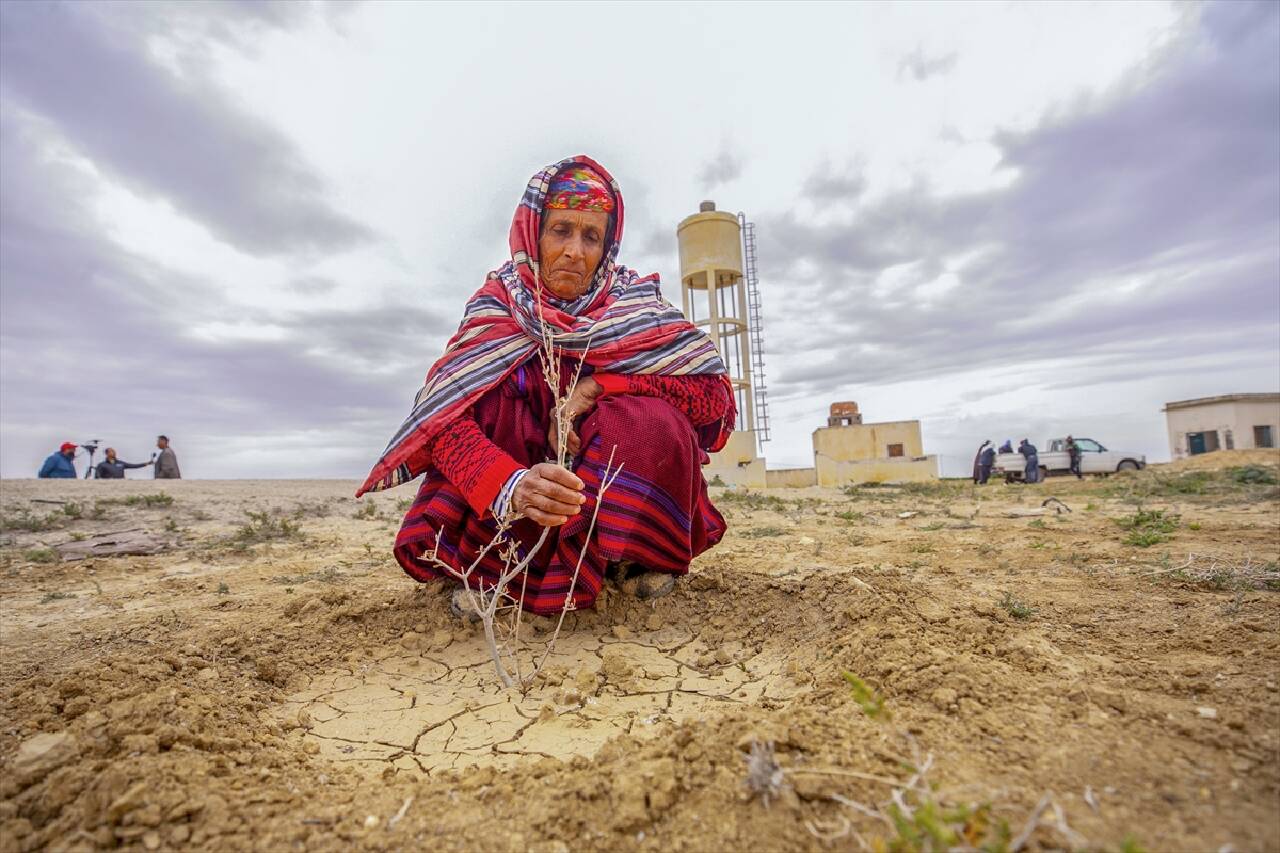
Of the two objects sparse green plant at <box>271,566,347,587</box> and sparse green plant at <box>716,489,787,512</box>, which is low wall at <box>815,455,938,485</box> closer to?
sparse green plant at <box>716,489,787,512</box>

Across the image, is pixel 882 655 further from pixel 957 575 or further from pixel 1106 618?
pixel 957 575

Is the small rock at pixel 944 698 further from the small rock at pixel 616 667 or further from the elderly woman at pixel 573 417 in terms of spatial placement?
the elderly woman at pixel 573 417

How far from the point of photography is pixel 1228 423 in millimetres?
25562

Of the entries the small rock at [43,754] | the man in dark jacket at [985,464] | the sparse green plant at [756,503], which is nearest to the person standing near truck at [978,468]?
the man in dark jacket at [985,464]

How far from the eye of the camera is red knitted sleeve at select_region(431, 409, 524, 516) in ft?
7.13

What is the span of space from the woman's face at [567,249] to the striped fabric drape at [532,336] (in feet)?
0.13

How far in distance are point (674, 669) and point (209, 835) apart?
126 centimetres

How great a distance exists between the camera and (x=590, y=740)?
1.56 meters

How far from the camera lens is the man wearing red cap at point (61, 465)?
11.0m

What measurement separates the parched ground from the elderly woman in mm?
253

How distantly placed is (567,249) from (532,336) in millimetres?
397

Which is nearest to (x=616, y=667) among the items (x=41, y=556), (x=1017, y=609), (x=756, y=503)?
(x=1017, y=609)

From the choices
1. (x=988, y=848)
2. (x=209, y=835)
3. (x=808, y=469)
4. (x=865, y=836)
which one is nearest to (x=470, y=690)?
(x=209, y=835)

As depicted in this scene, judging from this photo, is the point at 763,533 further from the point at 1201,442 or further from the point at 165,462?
the point at 1201,442
